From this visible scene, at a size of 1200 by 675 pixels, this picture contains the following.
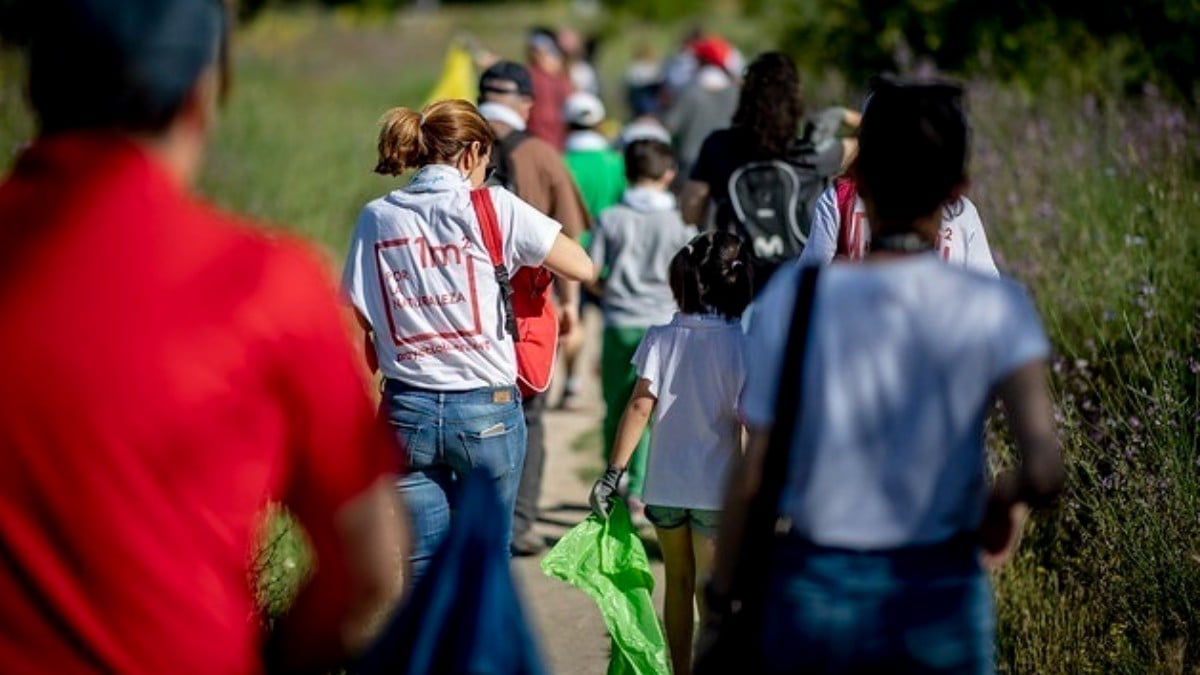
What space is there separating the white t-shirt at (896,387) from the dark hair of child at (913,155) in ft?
0.56

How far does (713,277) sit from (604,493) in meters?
0.71

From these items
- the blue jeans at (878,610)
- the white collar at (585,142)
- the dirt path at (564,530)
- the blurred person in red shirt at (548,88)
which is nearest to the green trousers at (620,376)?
the dirt path at (564,530)

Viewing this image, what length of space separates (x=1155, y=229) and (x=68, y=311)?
632cm

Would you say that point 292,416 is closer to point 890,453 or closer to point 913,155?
point 890,453

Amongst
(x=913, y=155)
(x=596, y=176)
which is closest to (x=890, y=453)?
(x=913, y=155)

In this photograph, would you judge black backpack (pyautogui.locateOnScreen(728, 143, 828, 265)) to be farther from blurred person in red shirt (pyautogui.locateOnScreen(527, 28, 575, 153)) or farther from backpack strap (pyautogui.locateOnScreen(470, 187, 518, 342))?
blurred person in red shirt (pyautogui.locateOnScreen(527, 28, 575, 153))

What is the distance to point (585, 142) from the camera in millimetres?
10078

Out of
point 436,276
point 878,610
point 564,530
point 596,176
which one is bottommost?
point 564,530

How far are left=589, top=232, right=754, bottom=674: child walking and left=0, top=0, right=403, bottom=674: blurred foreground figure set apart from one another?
2.91 m

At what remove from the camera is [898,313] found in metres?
3.15

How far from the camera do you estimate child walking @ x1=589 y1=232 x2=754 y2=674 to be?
550 cm

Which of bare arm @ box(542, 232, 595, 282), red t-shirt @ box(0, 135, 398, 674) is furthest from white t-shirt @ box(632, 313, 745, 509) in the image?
red t-shirt @ box(0, 135, 398, 674)

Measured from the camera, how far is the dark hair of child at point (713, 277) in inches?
218

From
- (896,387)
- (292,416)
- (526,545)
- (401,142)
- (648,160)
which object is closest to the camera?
(292,416)
